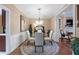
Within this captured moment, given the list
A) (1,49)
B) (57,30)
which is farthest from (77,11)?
(57,30)

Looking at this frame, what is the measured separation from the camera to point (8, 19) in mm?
5219

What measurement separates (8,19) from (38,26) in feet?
25.7

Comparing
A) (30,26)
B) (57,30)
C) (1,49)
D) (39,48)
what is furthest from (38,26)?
(1,49)

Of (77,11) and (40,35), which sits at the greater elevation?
(77,11)

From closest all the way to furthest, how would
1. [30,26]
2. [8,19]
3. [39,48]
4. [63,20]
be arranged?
[8,19]
[39,48]
[63,20]
[30,26]

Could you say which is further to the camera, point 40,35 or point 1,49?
point 40,35

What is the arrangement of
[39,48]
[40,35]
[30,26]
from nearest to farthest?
[40,35] → [39,48] → [30,26]
